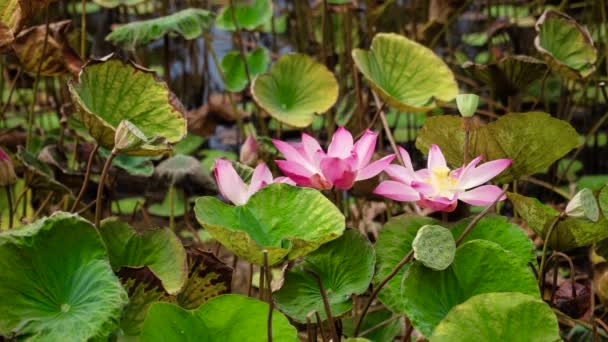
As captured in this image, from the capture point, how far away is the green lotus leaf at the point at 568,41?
3.91 ft

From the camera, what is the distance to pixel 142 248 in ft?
2.59

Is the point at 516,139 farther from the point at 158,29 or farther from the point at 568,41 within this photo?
the point at 158,29

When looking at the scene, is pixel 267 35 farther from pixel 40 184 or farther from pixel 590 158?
pixel 40 184

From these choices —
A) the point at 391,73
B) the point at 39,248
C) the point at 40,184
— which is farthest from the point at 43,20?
the point at 39,248

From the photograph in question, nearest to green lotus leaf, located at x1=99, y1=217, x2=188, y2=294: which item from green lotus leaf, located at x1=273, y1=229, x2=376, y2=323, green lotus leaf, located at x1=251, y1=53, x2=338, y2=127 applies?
green lotus leaf, located at x1=273, y1=229, x2=376, y2=323

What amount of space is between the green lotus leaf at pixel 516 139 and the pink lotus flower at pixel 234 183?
0.21 metres

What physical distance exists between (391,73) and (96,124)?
0.42 m

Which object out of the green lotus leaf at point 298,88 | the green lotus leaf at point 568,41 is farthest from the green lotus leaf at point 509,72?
the green lotus leaf at point 298,88

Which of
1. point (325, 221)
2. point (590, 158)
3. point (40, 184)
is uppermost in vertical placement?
point (325, 221)

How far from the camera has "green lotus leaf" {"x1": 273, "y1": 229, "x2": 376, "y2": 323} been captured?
707mm

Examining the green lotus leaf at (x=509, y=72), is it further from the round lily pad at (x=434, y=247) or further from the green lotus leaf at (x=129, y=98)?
the round lily pad at (x=434, y=247)

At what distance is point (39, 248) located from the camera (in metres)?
0.64

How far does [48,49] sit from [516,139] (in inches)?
24.8

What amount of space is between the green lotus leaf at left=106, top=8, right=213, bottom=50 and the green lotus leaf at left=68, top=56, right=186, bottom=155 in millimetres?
427
